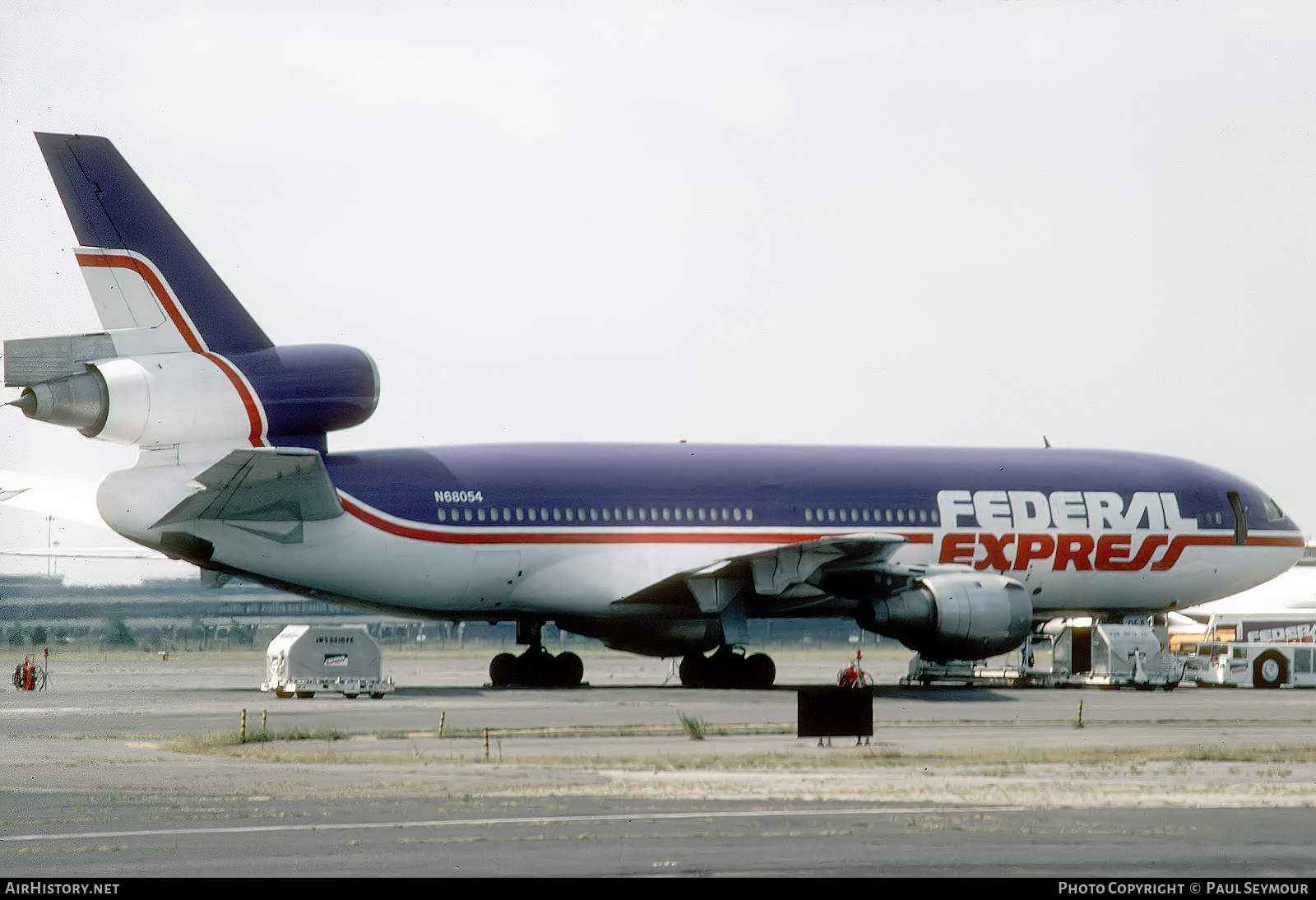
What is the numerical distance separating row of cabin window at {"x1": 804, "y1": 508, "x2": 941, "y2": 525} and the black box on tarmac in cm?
1538

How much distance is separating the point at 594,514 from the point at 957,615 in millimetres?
7992

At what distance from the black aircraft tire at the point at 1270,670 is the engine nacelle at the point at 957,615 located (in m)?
9.86

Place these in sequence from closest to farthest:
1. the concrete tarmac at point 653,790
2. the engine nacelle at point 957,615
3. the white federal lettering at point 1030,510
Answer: the concrete tarmac at point 653,790
the engine nacelle at point 957,615
the white federal lettering at point 1030,510

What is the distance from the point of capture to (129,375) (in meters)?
29.4

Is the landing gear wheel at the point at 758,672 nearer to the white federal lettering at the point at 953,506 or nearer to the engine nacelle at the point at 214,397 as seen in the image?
the white federal lettering at the point at 953,506

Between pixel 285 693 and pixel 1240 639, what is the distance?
29.8 m

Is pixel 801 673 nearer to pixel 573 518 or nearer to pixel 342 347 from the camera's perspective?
pixel 573 518

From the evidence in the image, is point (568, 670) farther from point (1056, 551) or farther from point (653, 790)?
point (653, 790)

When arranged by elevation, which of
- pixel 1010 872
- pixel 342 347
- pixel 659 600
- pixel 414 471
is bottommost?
pixel 1010 872

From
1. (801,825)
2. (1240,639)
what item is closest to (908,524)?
(1240,639)

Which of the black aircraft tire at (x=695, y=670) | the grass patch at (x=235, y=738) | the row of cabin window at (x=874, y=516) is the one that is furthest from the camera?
the row of cabin window at (x=874, y=516)

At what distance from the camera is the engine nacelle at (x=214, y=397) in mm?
29188

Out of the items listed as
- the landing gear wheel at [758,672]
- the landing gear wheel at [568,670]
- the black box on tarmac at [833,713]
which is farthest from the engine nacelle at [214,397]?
the black box on tarmac at [833,713]

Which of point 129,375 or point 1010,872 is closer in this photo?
point 1010,872
